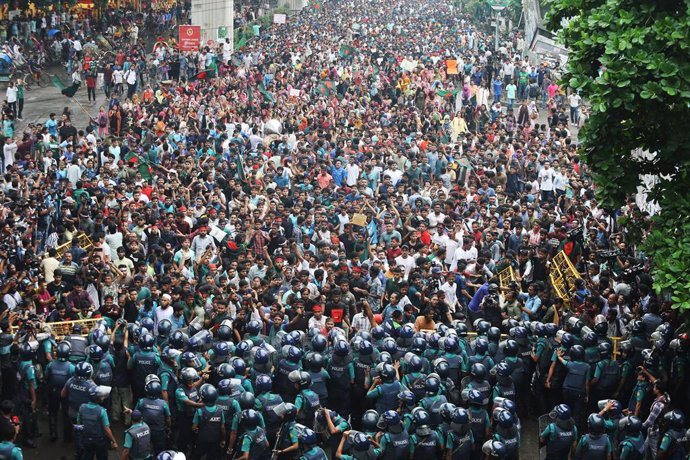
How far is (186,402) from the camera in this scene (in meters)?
11.8

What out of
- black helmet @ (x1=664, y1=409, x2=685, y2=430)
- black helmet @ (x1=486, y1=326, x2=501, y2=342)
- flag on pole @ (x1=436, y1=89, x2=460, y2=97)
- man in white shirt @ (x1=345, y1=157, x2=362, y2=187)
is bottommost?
flag on pole @ (x1=436, y1=89, x2=460, y2=97)

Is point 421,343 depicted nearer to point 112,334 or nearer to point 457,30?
point 112,334

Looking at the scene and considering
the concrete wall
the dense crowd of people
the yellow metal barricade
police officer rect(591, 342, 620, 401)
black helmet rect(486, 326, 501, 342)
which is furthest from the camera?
the concrete wall

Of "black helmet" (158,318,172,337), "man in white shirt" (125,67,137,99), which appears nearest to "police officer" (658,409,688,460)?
"black helmet" (158,318,172,337)

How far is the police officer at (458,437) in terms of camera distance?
36.7 feet

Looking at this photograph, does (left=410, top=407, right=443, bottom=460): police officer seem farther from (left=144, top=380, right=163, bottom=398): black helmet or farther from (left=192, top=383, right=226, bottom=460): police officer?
(left=144, top=380, right=163, bottom=398): black helmet

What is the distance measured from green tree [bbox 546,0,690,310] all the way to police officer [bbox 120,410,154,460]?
5579 millimetres

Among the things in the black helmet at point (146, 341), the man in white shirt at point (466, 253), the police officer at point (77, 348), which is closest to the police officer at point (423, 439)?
the black helmet at point (146, 341)

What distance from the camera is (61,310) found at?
14094mm

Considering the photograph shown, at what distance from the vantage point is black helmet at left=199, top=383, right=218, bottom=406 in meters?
11.5

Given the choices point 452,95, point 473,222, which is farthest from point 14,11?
point 473,222

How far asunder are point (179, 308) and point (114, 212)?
15.1 feet

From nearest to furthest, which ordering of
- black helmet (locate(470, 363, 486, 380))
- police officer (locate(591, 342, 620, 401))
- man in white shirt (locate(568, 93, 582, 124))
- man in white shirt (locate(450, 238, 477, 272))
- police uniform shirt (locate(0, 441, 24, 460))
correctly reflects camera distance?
police uniform shirt (locate(0, 441, 24, 460)) < black helmet (locate(470, 363, 486, 380)) < police officer (locate(591, 342, 620, 401)) < man in white shirt (locate(450, 238, 477, 272)) < man in white shirt (locate(568, 93, 582, 124))

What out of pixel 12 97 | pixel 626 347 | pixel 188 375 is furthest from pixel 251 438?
pixel 12 97
